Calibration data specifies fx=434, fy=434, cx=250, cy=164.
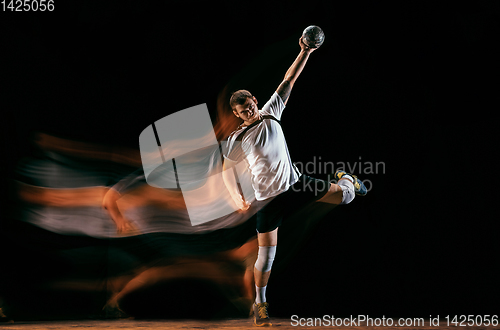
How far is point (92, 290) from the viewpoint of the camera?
12.5 ft

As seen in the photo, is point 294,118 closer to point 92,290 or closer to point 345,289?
point 345,289

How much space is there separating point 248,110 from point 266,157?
0.40m

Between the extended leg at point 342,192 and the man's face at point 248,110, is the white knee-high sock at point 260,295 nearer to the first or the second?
the extended leg at point 342,192

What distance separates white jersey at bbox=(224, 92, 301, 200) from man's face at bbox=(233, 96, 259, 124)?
69 millimetres

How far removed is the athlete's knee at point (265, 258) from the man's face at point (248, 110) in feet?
3.36

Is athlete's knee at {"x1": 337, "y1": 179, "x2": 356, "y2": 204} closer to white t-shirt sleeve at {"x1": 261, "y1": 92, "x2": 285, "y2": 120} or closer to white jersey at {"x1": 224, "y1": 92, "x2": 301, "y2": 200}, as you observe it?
white jersey at {"x1": 224, "y1": 92, "x2": 301, "y2": 200}

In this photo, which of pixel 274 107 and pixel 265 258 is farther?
pixel 274 107

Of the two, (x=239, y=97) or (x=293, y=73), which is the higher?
Result: (x=293, y=73)

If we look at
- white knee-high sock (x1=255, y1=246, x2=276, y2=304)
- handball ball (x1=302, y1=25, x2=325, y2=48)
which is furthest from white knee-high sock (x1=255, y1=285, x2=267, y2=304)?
handball ball (x1=302, y1=25, x2=325, y2=48)

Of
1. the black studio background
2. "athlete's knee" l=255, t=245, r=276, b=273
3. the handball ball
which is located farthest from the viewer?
the black studio background

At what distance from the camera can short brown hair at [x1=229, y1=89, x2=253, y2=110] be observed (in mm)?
3471

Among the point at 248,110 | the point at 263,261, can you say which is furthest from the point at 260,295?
the point at 248,110

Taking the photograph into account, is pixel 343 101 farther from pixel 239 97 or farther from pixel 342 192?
pixel 239 97

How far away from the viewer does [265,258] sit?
3.41m
